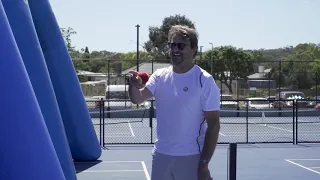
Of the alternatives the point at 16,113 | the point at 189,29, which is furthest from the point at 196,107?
the point at 16,113

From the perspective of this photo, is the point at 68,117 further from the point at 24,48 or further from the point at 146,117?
the point at 146,117

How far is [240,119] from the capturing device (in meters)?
24.6

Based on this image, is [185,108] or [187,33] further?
[187,33]

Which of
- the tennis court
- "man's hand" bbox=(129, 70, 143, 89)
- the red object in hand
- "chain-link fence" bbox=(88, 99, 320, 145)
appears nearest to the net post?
the tennis court

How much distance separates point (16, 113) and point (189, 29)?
182 centimetres

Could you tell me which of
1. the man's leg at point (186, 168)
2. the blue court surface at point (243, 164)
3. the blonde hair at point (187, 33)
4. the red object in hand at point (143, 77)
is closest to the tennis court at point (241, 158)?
the blue court surface at point (243, 164)

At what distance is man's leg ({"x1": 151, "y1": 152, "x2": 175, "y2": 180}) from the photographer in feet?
12.7

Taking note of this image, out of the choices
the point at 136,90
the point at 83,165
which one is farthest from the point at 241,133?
the point at 136,90

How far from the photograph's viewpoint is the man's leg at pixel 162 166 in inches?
152

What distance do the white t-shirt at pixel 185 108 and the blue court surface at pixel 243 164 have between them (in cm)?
583

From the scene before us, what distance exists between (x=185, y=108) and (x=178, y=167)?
17.9 inches

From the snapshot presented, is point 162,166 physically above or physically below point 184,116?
below

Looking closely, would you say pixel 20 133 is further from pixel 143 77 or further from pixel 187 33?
pixel 187 33

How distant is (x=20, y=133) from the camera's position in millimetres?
4625
